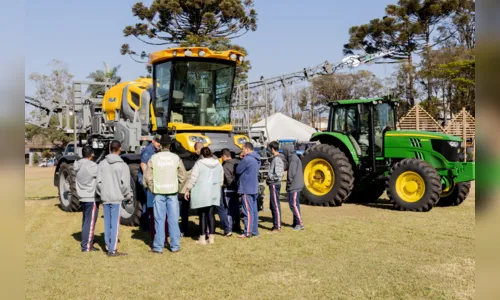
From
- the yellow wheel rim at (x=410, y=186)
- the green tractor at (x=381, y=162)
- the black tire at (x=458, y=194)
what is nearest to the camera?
the yellow wheel rim at (x=410, y=186)

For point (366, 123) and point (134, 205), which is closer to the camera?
point (134, 205)

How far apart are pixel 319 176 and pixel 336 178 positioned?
1.90ft

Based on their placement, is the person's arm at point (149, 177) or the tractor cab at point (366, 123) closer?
the person's arm at point (149, 177)

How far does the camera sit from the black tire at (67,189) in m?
11.4

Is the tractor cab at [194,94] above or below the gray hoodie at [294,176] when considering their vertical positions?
above

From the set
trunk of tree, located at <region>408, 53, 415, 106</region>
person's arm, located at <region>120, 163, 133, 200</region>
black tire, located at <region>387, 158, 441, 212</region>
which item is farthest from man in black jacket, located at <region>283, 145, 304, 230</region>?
trunk of tree, located at <region>408, 53, 415, 106</region>

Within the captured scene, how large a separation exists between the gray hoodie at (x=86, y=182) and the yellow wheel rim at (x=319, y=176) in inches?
251

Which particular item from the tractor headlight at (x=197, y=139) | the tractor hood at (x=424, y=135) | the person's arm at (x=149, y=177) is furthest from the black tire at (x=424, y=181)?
the person's arm at (x=149, y=177)

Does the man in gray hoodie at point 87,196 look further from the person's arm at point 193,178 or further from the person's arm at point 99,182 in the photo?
the person's arm at point 193,178

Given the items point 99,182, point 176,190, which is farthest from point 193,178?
point 99,182

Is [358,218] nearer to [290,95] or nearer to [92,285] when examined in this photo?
[92,285]

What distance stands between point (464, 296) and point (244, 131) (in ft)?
21.7

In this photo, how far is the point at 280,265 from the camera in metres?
6.50

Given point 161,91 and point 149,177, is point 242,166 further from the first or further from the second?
point 161,91
